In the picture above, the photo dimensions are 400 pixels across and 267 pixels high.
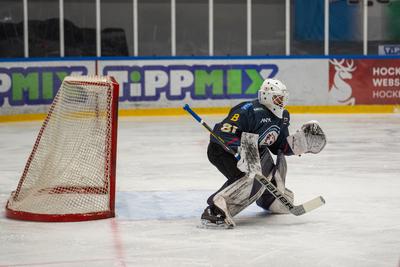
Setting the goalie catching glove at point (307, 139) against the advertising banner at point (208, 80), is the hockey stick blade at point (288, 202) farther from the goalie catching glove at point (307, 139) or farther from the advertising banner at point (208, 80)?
the advertising banner at point (208, 80)

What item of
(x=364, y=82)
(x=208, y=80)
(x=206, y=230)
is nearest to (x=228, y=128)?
(x=206, y=230)

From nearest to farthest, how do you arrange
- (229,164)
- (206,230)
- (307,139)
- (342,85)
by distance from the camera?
(206,230) < (229,164) < (307,139) < (342,85)

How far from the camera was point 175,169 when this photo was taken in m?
8.96

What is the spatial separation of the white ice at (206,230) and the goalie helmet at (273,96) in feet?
2.45

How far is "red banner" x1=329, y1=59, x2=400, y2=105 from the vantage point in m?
15.1

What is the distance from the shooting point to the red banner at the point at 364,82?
15078 millimetres

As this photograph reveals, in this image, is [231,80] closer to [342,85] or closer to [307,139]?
[342,85]

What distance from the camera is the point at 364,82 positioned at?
15.1m

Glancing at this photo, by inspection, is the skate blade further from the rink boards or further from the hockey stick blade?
the rink boards

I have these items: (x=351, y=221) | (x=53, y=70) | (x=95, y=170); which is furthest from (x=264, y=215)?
(x=53, y=70)

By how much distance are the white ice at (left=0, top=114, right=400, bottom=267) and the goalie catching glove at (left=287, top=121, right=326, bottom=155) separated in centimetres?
47

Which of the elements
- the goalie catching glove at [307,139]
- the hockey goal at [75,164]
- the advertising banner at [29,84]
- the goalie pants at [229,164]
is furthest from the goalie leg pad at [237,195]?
the advertising banner at [29,84]

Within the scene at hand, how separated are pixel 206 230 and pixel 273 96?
0.95 m

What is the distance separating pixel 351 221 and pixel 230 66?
876 centimetres
